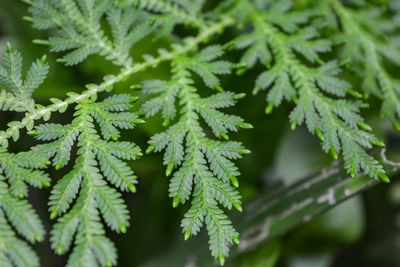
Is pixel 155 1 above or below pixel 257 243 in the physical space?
above

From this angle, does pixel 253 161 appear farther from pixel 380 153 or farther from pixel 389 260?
pixel 389 260

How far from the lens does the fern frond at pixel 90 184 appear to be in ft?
2.26

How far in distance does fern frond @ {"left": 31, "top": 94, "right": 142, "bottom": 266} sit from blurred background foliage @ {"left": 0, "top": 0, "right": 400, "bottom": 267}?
0.26m

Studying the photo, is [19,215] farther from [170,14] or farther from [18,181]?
[170,14]

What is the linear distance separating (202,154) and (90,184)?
0.81ft

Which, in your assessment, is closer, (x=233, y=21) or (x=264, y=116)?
(x=233, y=21)

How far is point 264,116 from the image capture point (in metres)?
1.41

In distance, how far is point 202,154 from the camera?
87cm

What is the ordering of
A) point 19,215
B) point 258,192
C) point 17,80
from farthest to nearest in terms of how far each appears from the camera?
point 258,192 → point 17,80 → point 19,215

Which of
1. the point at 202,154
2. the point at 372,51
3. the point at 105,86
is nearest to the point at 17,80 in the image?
the point at 105,86

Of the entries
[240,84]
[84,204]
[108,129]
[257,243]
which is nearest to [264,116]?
[240,84]

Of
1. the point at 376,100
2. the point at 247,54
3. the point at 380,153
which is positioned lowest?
the point at 376,100

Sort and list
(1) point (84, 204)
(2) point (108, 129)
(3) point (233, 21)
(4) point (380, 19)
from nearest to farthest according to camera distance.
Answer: (1) point (84, 204) → (2) point (108, 129) → (3) point (233, 21) → (4) point (380, 19)

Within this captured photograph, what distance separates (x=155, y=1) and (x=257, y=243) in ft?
2.51
